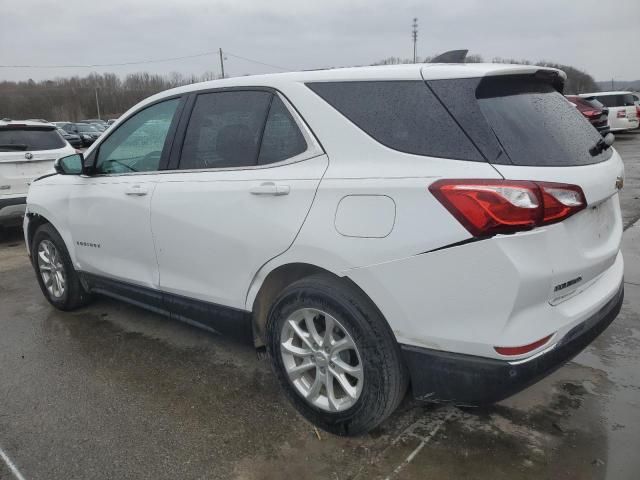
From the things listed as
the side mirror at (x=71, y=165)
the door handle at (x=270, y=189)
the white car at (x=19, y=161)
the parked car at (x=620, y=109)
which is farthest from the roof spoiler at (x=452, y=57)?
the parked car at (x=620, y=109)

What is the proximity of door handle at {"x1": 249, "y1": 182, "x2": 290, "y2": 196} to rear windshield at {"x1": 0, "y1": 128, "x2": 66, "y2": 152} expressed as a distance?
554 centimetres

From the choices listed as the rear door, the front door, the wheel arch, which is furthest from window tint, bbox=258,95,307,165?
the front door

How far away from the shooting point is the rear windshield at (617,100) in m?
19.8

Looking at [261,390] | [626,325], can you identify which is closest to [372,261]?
[261,390]

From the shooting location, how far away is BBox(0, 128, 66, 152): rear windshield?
22.3 feet

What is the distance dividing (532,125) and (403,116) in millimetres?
551

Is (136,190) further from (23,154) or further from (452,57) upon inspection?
(23,154)

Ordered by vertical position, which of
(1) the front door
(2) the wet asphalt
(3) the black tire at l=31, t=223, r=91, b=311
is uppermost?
(1) the front door

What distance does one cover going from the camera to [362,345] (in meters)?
2.33

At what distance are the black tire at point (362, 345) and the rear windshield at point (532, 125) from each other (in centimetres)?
89

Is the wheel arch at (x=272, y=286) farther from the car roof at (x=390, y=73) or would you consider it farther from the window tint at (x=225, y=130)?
the car roof at (x=390, y=73)

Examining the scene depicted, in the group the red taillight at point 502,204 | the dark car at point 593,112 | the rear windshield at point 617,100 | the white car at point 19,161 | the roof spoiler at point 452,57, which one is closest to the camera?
the red taillight at point 502,204

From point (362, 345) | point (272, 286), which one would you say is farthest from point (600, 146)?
point (272, 286)

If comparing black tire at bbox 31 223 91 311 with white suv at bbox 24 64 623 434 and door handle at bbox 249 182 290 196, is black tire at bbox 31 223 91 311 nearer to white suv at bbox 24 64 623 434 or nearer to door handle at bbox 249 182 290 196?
white suv at bbox 24 64 623 434
